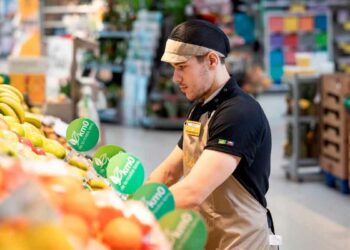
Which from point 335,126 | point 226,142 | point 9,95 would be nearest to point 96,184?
point 226,142

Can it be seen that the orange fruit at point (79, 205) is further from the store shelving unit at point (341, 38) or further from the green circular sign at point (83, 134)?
the store shelving unit at point (341, 38)

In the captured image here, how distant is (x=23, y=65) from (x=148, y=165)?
2.23 meters

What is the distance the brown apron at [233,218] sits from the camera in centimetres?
268

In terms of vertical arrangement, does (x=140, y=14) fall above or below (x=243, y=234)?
above

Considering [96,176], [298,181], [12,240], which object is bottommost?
[298,181]

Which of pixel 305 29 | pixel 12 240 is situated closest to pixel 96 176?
pixel 12 240

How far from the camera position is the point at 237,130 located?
256 centimetres

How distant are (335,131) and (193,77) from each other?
198 inches

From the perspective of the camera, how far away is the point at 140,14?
39.4 feet

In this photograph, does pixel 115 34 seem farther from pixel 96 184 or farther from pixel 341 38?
pixel 96 184

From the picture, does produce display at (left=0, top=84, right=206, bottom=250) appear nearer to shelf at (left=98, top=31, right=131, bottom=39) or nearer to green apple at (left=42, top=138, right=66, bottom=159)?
green apple at (left=42, top=138, right=66, bottom=159)

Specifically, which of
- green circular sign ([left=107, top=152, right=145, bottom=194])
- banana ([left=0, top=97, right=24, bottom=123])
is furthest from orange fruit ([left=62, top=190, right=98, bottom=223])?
banana ([left=0, top=97, right=24, bottom=123])

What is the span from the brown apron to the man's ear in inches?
9.3

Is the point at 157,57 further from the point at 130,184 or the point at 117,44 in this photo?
the point at 130,184
